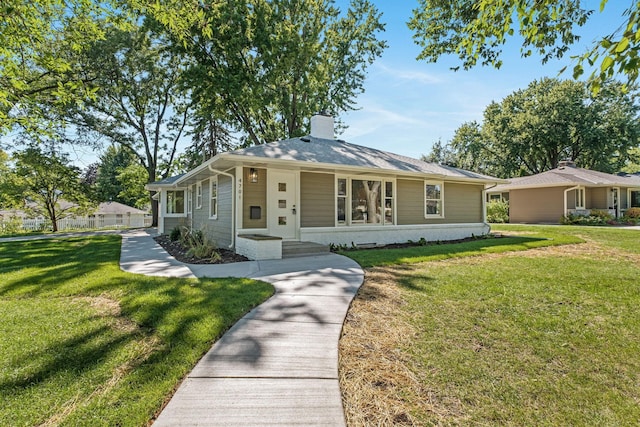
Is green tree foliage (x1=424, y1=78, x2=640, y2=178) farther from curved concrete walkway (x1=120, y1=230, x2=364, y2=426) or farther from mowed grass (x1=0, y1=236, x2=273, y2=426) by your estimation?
mowed grass (x1=0, y1=236, x2=273, y2=426)

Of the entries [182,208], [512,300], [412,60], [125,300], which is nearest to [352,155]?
[412,60]

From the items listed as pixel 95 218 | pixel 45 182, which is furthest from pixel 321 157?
pixel 95 218

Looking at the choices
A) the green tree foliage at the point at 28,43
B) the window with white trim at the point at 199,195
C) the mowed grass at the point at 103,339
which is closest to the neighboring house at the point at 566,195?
the window with white trim at the point at 199,195

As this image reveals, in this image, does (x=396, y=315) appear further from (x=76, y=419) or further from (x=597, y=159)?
(x=597, y=159)

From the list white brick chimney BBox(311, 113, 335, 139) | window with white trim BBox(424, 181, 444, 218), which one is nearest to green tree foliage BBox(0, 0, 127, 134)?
white brick chimney BBox(311, 113, 335, 139)

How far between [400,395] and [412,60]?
394 inches

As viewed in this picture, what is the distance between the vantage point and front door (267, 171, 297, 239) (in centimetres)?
841

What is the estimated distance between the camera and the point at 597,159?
26.8 m

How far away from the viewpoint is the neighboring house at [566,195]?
18.5 metres

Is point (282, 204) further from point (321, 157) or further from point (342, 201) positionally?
point (342, 201)

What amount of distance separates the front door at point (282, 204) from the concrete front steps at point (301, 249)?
490 millimetres

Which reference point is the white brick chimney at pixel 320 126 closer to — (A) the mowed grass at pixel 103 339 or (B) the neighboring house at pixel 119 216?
(A) the mowed grass at pixel 103 339

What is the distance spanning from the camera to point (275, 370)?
2463 mm

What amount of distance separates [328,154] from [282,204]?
85.2 inches
